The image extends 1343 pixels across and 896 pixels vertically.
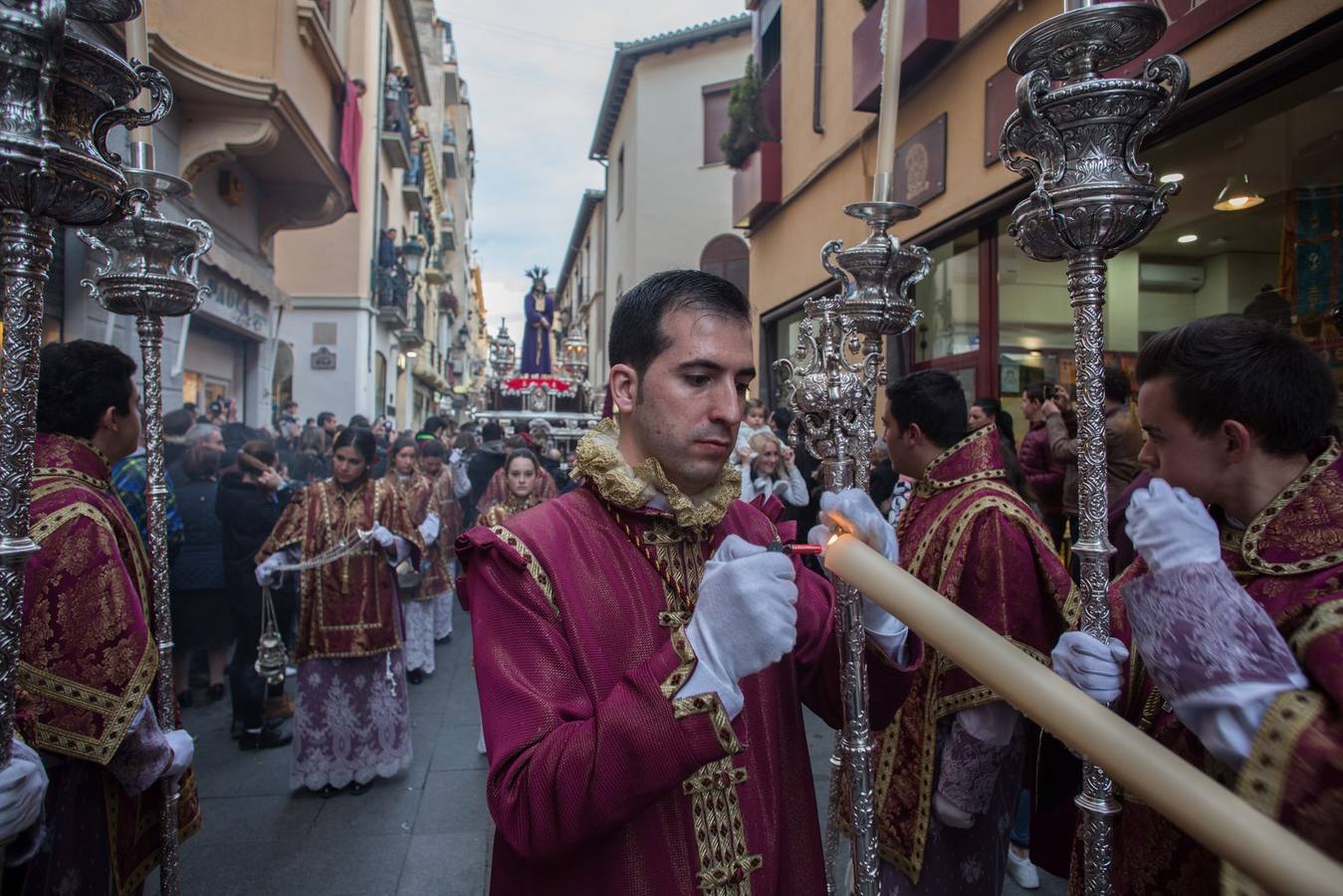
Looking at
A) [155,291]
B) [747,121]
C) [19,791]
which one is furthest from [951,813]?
[747,121]

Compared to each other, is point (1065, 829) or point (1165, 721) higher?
point (1165, 721)

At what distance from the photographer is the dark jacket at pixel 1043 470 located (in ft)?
17.7

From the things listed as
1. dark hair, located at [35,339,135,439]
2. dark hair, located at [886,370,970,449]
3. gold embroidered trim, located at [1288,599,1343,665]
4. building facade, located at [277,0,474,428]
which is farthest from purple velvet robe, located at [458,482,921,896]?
building facade, located at [277,0,474,428]

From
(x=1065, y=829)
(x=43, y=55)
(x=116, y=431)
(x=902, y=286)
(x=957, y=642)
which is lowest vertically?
(x=1065, y=829)

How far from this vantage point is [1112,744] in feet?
2.94

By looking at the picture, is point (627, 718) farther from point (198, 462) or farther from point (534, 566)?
point (198, 462)

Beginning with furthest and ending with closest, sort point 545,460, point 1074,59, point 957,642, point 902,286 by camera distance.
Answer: point 545,460, point 902,286, point 1074,59, point 957,642

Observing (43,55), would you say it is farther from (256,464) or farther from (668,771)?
(256,464)

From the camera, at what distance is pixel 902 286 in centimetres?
208

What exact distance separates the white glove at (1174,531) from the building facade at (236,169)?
688 centimetres

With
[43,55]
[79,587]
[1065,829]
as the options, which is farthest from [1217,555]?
[79,587]

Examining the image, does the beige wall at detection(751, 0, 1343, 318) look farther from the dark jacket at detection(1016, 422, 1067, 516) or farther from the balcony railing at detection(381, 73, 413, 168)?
the balcony railing at detection(381, 73, 413, 168)

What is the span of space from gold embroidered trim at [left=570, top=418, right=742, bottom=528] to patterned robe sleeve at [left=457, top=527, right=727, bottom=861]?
0.25 metres

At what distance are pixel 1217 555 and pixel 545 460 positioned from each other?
12.3m
